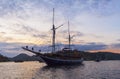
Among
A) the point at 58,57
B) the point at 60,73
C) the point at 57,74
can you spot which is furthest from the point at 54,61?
the point at 57,74

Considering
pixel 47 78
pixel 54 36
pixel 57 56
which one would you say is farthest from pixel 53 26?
pixel 47 78

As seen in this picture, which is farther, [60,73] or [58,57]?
[58,57]

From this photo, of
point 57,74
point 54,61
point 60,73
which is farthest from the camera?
point 54,61

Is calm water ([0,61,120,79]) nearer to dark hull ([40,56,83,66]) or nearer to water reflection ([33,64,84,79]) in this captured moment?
water reflection ([33,64,84,79])

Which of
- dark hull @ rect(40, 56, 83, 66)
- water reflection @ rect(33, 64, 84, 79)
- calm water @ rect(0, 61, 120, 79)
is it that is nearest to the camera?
water reflection @ rect(33, 64, 84, 79)

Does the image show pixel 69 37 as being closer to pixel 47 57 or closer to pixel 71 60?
pixel 71 60

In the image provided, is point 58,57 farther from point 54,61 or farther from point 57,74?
point 57,74

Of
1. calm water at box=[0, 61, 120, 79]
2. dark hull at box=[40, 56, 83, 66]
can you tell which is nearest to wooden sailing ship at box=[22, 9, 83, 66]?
dark hull at box=[40, 56, 83, 66]

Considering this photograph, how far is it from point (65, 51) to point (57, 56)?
49.6 ft

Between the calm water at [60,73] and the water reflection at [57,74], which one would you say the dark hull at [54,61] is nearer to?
the calm water at [60,73]

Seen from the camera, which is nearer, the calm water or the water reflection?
the water reflection

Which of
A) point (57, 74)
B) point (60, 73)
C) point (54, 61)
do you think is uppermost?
point (54, 61)

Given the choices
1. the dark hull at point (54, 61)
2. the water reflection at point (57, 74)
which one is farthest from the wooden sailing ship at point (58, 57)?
the water reflection at point (57, 74)

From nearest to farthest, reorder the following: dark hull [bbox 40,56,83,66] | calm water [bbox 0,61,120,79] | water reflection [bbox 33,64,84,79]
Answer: water reflection [bbox 33,64,84,79] → calm water [bbox 0,61,120,79] → dark hull [bbox 40,56,83,66]
